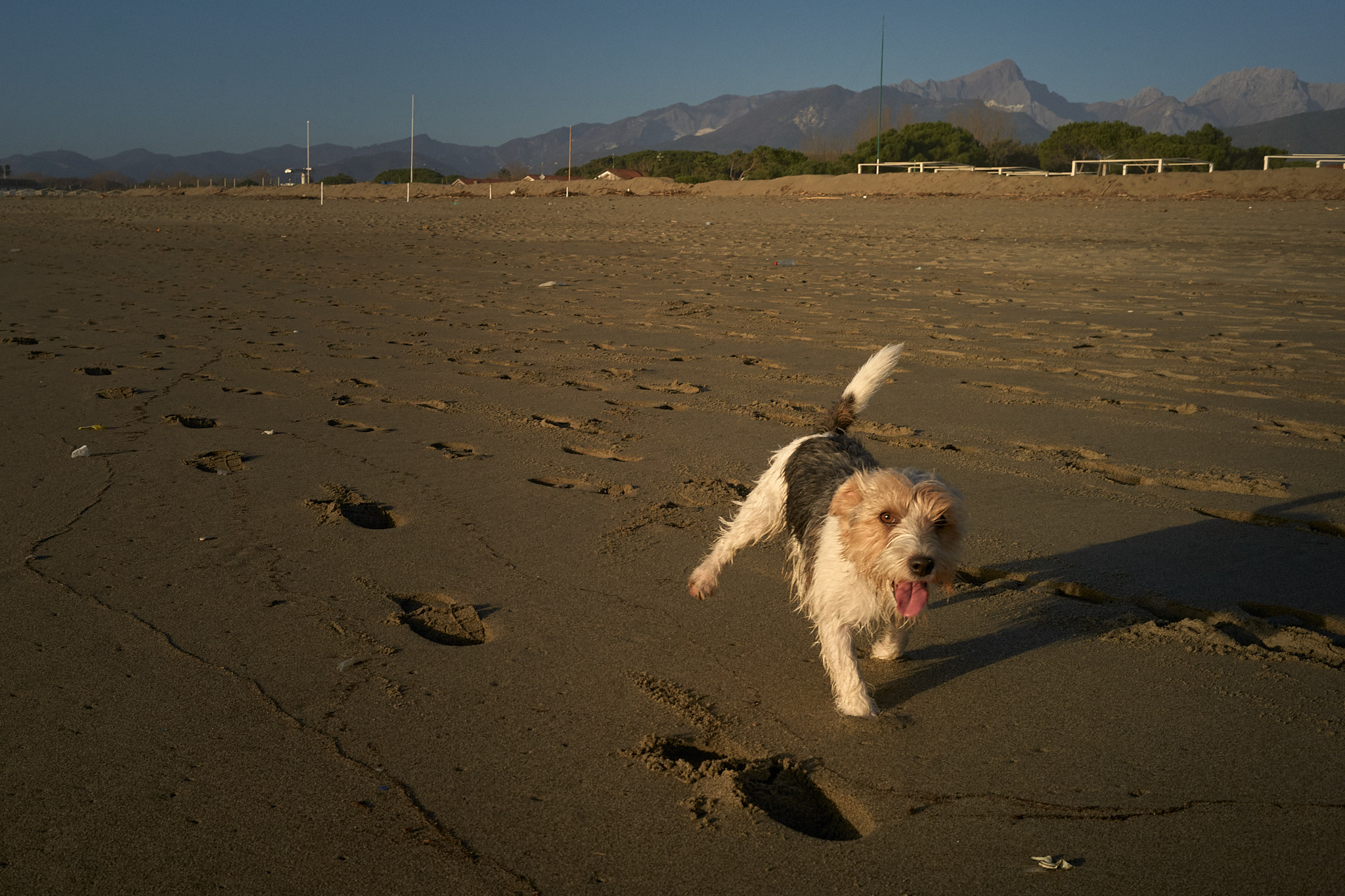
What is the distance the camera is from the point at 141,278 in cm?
1366

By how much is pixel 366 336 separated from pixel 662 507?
5492mm

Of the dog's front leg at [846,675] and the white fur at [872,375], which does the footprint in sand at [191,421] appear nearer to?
the white fur at [872,375]

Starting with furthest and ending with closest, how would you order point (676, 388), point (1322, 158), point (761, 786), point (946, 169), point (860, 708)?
point (946, 169)
point (1322, 158)
point (676, 388)
point (860, 708)
point (761, 786)

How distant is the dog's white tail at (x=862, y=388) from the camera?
3.50m

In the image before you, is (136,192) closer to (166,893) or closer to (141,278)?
(141,278)

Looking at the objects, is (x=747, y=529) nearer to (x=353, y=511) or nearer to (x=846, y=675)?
(x=846, y=675)

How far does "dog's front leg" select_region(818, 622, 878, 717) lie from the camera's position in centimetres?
288

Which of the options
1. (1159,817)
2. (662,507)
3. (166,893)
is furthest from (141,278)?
(1159,817)

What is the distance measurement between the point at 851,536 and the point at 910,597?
246mm

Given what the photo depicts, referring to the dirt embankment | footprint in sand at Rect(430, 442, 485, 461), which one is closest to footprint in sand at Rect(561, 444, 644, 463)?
footprint in sand at Rect(430, 442, 485, 461)

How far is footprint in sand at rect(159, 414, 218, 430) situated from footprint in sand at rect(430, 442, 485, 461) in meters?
1.55

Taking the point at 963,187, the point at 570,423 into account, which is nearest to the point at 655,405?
the point at 570,423

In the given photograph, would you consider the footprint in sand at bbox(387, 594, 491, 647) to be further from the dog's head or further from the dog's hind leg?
the dog's head

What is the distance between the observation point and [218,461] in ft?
16.5
